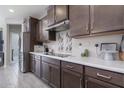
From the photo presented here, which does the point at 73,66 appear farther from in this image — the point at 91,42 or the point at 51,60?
the point at 51,60

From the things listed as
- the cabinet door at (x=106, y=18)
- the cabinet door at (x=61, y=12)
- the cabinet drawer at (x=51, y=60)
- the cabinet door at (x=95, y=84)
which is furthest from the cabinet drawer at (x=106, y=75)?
the cabinet door at (x=61, y=12)

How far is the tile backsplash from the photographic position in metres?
2.18

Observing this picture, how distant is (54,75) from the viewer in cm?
272

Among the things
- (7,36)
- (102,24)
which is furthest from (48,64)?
(7,36)

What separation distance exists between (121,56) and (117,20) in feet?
2.01

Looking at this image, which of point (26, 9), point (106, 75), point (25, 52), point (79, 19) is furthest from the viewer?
point (25, 52)

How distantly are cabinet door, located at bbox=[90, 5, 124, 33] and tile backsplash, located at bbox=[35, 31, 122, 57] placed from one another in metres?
0.34

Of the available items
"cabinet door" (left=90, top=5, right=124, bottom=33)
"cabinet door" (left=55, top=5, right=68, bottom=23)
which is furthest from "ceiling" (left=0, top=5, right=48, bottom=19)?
"cabinet door" (left=90, top=5, right=124, bottom=33)

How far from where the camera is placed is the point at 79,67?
1.87 m

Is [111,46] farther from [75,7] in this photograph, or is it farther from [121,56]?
[75,7]

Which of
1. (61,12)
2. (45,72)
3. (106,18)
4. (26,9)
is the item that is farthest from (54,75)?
(26,9)

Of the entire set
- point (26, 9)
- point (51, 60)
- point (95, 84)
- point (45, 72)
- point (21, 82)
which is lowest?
point (21, 82)

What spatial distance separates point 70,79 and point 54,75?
2.24ft

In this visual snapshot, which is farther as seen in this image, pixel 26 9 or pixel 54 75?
pixel 26 9
